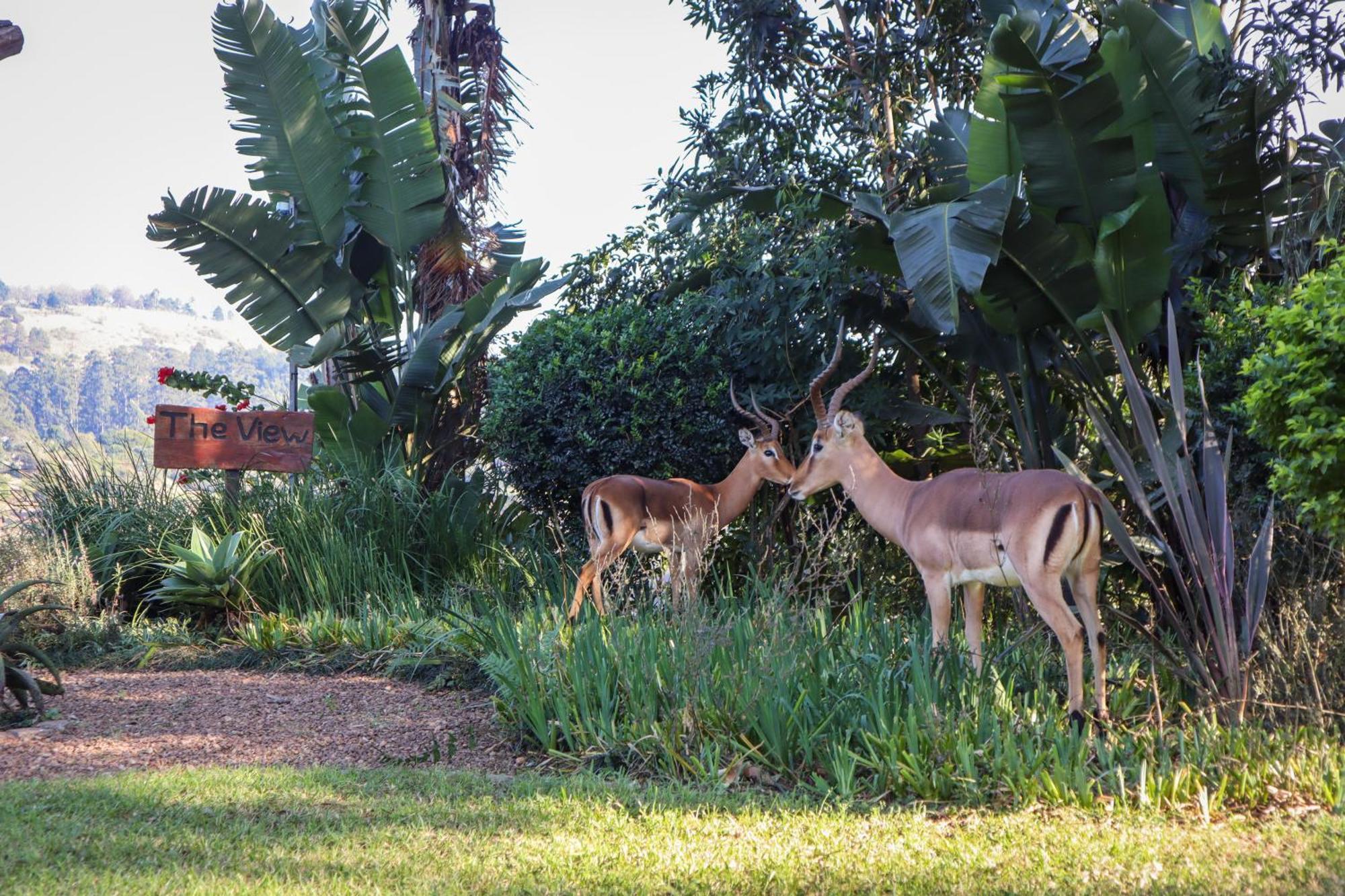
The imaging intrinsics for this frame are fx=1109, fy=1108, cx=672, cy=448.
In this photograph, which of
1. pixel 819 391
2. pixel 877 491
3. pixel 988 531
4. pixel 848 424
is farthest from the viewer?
pixel 819 391

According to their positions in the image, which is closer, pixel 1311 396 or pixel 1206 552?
pixel 1311 396

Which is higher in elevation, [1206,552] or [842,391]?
[842,391]

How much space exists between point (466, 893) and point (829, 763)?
1.86 metres

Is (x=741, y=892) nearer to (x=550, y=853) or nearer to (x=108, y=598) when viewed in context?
(x=550, y=853)

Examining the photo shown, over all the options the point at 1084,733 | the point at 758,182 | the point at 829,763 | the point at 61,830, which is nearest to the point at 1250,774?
the point at 1084,733

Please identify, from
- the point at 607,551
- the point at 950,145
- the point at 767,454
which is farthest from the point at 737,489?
the point at 950,145

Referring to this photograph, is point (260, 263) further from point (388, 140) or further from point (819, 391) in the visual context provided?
point (819, 391)

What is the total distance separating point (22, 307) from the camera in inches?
6043

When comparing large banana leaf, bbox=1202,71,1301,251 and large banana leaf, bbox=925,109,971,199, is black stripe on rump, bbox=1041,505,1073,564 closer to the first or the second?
large banana leaf, bbox=1202,71,1301,251

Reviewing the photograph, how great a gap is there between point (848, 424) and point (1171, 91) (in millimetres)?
2944

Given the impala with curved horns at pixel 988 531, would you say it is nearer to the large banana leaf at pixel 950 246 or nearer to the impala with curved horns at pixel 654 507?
the large banana leaf at pixel 950 246

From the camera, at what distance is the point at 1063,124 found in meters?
6.54

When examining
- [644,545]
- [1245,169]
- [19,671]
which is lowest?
[19,671]

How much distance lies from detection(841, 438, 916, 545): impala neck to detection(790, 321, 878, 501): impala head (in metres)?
0.06
